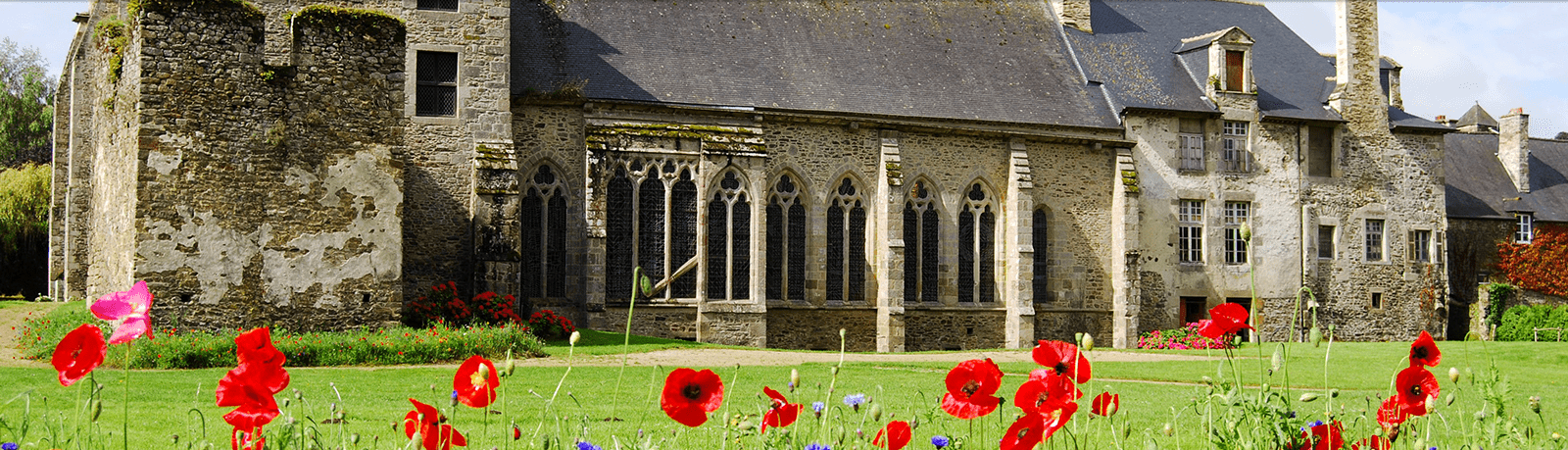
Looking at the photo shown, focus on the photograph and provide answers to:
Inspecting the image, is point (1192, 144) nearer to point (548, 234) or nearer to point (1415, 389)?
point (548, 234)

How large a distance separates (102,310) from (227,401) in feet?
1.17

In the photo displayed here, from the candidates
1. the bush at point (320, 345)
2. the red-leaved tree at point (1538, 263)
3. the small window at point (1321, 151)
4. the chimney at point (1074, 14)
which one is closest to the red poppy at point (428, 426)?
the bush at point (320, 345)

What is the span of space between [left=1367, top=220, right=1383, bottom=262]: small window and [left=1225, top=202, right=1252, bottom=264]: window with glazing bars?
3.31 metres

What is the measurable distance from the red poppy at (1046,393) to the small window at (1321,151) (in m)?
29.2

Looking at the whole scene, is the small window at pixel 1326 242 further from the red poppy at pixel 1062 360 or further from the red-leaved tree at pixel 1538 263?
the red poppy at pixel 1062 360

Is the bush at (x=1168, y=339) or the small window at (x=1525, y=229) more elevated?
the small window at (x=1525, y=229)

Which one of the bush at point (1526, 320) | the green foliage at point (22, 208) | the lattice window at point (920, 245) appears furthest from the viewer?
the green foliage at point (22, 208)

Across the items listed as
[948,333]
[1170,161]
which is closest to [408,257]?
[948,333]

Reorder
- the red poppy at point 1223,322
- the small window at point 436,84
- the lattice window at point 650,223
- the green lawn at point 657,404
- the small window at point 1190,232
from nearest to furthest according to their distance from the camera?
the red poppy at point 1223,322, the green lawn at point 657,404, the small window at point 436,84, the lattice window at point 650,223, the small window at point 1190,232

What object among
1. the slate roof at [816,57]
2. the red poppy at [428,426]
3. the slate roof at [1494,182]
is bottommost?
the red poppy at [428,426]

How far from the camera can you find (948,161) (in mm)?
26656

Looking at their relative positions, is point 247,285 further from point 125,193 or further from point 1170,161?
point 1170,161

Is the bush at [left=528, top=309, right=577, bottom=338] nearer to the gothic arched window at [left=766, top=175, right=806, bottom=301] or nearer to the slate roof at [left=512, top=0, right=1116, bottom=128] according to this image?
the slate roof at [left=512, top=0, right=1116, bottom=128]

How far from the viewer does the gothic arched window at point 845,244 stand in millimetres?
25891
